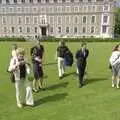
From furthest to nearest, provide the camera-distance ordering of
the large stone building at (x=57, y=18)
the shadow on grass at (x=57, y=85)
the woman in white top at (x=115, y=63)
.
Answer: the large stone building at (x=57, y=18), the shadow on grass at (x=57, y=85), the woman in white top at (x=115, y=63)

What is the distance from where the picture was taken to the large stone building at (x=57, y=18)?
9956 centimetres

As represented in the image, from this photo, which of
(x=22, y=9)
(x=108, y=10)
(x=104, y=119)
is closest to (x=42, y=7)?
(x=22, y=9)

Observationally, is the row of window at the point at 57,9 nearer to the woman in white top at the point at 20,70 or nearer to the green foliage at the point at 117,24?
the green foliage at the point at 117,24

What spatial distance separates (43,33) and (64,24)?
8.34 metres

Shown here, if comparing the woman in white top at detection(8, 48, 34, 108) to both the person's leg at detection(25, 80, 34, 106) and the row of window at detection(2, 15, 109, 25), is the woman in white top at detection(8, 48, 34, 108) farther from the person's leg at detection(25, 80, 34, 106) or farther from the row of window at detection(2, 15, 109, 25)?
the row of window at detection(2, 15, 109, 25)

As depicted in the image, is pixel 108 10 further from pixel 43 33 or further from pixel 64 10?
pixel 43 33

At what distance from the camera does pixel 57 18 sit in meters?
103

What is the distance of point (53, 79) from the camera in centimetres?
1600

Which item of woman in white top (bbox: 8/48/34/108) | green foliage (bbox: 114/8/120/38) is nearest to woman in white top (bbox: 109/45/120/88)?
woman in white top (bbox: 8/48/34/108)

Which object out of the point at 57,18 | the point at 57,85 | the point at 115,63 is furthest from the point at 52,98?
the point at 57,18

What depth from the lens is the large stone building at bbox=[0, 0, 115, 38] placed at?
99562 mm

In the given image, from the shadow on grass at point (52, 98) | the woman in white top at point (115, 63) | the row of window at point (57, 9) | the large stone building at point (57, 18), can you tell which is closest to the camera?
the shadow on grass at point (52, 98)

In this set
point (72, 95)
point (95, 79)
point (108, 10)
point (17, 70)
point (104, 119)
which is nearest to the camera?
point (104, 119)

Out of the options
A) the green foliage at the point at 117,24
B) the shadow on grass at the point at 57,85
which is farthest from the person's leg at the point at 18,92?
the green foliage at the point at 117,24
